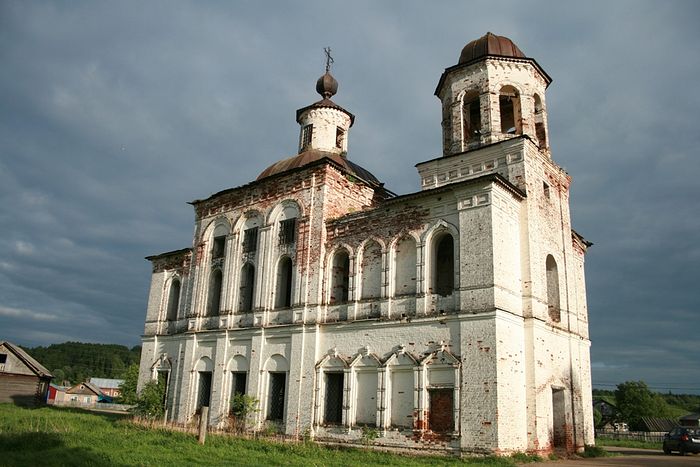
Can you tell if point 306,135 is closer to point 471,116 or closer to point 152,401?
point 471,116

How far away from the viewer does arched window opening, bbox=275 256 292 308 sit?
2041 cm

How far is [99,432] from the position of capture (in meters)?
18.2

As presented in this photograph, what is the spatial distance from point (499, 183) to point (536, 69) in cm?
623

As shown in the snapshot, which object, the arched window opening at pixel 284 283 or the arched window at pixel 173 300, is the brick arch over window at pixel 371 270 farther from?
the arched window at pixel 173 300

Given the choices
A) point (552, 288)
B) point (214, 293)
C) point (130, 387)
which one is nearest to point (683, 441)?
point (552, 288)

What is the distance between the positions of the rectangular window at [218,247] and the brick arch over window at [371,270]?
7.74 m

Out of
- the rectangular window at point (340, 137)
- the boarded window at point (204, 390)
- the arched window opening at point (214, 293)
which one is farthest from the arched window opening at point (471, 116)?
the boarded window at point (204, 390)

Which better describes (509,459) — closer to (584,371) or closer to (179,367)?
(584,371)

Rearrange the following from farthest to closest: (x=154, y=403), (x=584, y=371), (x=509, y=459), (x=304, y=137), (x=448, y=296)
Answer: (x=304, y=137) → (x=154, y=403) → (x=584, y=371) → (x=448, y=296) → (x=509, y=459)

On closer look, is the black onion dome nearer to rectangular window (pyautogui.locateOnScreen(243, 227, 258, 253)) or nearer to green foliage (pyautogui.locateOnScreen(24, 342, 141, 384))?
rectangular window (pyautogui.locateOnScreen(243, 227, 258, 253))

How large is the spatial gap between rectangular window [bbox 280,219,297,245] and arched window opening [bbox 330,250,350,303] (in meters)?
2.23

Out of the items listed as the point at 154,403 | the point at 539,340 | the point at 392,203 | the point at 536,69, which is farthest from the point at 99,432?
the point at 536,69

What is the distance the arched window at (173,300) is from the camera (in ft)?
83.3

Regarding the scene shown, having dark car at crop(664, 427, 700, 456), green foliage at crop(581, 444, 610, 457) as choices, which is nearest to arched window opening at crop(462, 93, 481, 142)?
green foliage at crop(581, 444, 610, 457)
